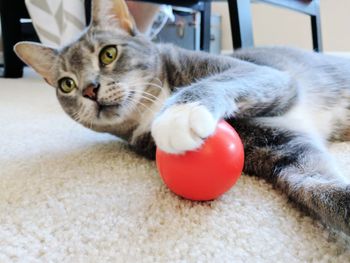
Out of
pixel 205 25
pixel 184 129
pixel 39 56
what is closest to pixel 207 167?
pixel 184 129

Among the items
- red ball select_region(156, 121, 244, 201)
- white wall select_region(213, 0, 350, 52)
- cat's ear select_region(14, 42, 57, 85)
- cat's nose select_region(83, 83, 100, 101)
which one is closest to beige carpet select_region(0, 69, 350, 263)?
red ball select_region(156, 121, 244, 201)

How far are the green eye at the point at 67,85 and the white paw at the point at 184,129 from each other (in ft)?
1.53

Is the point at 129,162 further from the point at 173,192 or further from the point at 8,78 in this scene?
the point at 8,78

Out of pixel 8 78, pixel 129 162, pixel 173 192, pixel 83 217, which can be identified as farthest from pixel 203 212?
pixel 8 78

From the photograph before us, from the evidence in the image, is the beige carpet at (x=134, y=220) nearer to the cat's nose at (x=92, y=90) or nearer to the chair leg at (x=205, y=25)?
the cat's nose at (x=92, y=90)

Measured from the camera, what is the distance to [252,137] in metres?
0.81

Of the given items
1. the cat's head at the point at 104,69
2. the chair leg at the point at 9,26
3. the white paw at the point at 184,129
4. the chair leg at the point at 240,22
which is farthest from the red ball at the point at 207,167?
the chair leg at the point at 9,26

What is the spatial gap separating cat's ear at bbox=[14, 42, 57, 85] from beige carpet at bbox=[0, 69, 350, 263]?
0.33 m

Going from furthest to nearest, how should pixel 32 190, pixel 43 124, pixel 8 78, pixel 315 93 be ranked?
pixel 8 78, pixel 43 124, pixel 315 93, pixel 32 190

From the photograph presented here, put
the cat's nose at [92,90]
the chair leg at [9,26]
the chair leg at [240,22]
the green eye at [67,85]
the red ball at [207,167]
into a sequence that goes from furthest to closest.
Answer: the chair leg at [9,26], the chair leg at [240,22], the green eye at [67,85], the cat's nose at [92,90], the red ball at [207,167]

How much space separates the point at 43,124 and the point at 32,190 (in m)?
0.67

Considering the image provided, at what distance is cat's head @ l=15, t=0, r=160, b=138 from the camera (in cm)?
90

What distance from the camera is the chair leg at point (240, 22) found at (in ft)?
5.10

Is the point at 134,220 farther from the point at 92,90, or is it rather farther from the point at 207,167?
the point at 92,90
